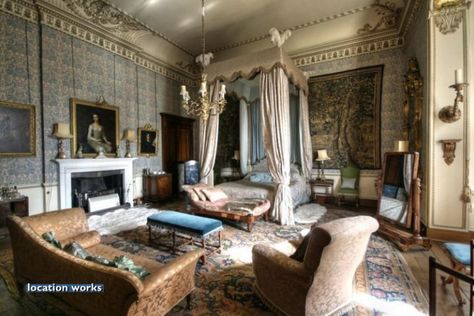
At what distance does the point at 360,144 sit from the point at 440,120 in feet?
8.09

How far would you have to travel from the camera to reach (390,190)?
3896 mm

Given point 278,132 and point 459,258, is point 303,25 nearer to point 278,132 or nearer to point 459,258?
point 278,132

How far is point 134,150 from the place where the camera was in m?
6.29

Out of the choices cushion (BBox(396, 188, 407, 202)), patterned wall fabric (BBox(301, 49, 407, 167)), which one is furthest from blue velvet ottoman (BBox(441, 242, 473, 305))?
patterned wall fabric (BBox(301, 49, 407, 167))

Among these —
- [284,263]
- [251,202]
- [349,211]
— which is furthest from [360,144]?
[284,263]

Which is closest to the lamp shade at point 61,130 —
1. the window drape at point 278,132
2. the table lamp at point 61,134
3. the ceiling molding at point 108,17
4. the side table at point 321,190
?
the table lamp at point 61,134

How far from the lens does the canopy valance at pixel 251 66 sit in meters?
4.31

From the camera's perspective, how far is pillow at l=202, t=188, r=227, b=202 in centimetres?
460

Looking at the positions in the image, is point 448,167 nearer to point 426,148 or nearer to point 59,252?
point 426,148

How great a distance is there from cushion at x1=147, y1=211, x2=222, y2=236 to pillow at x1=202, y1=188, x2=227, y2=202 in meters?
1.20

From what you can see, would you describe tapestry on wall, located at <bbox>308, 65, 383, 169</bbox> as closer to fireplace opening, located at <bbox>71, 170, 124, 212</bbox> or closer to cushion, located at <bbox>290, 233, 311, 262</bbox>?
cushion, located at <bbox>290, 233, 311, 262</bbox>

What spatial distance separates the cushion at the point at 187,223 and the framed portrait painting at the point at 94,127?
3072mm

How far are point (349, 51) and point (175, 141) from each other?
6.09 m

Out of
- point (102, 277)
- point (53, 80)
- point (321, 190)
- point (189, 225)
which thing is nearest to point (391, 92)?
point (321, 190)
